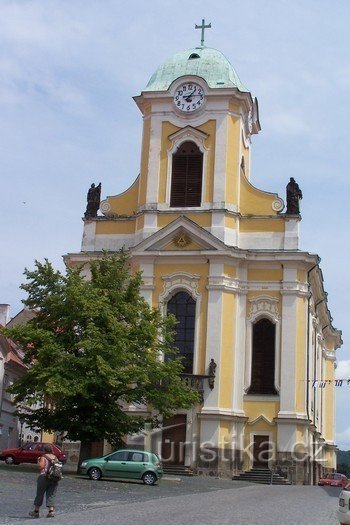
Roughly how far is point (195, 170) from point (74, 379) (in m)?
17.4

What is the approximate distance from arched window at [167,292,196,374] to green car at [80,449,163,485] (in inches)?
452

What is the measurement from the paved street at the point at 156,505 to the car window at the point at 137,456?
1076mm

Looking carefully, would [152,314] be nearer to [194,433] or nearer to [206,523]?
[194,433]

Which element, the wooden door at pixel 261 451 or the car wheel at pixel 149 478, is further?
the wooden door at pixel 261 451

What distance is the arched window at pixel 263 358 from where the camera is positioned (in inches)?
1697

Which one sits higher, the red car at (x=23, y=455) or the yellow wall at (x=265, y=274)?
the yellow wall at (x=265, y=274)

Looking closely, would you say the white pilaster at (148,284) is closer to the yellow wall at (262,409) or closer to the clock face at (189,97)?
the yellow wall at (262,409)

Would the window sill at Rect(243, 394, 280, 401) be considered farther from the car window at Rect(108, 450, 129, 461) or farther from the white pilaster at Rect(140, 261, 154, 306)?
the car window at Rect(108, 450, 129, 461)

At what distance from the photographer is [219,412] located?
41.7 meters

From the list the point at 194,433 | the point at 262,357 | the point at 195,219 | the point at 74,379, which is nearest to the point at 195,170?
the point at 195,219

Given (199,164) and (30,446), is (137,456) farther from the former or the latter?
(199,164)

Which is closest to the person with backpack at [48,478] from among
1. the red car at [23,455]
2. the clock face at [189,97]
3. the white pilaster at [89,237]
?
the red car at [23,455]

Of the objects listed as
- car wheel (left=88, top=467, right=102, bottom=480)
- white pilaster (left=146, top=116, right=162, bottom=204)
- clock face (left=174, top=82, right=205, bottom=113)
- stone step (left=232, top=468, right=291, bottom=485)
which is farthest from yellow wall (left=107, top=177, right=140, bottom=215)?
car wheel (left=88, top=467, right=102, bottom=480)

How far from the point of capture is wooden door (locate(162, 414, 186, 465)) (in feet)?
137
